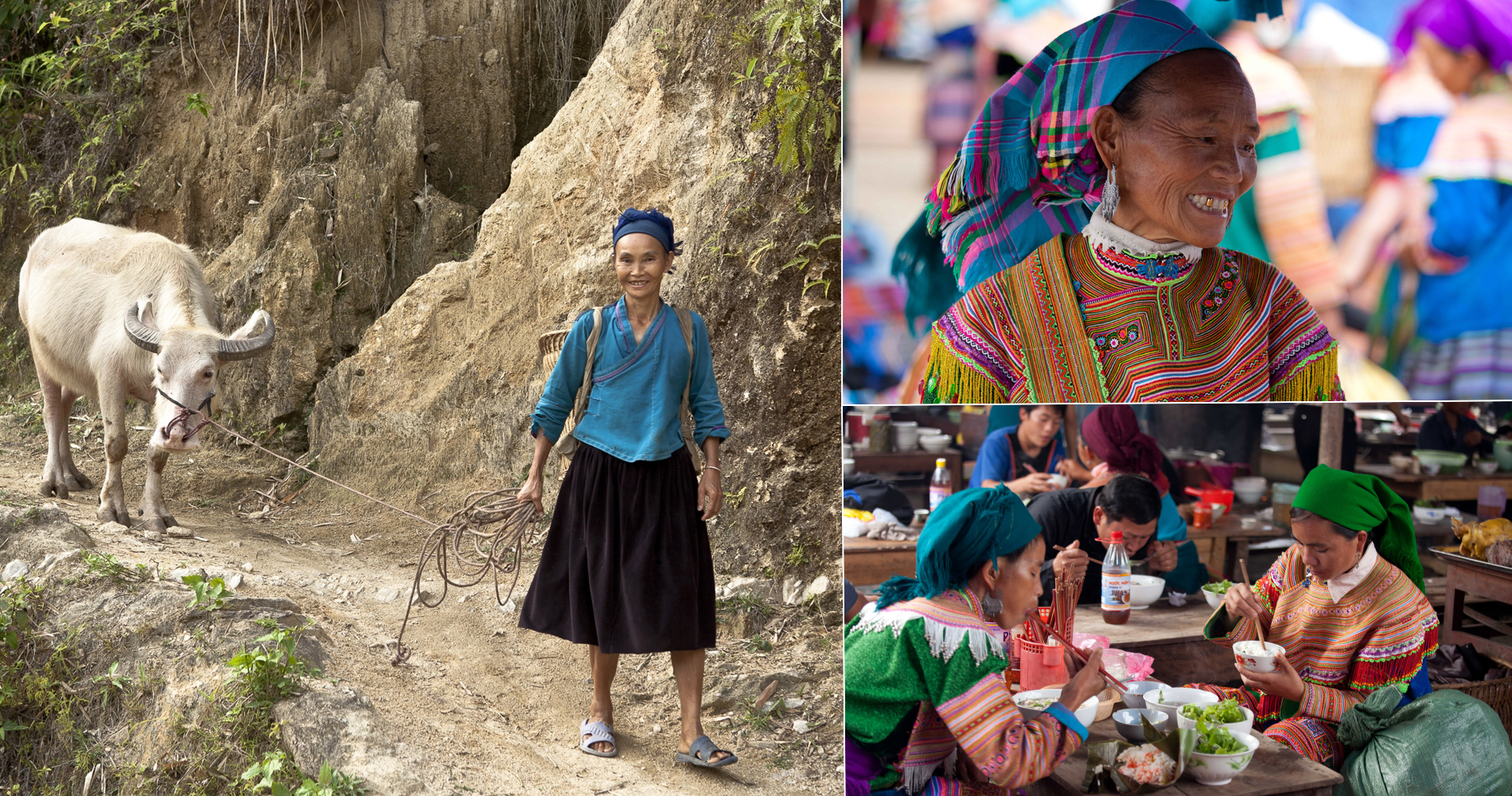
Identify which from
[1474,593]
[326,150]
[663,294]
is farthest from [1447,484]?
[326,150]

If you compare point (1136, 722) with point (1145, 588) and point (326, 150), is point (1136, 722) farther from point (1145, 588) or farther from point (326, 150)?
point (326, 150)

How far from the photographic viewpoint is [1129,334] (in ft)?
6.03

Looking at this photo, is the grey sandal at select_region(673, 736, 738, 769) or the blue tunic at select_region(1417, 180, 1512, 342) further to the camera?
the grey sandal at select_region(673, 736, 738, 769)

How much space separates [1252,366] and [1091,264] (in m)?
0.36

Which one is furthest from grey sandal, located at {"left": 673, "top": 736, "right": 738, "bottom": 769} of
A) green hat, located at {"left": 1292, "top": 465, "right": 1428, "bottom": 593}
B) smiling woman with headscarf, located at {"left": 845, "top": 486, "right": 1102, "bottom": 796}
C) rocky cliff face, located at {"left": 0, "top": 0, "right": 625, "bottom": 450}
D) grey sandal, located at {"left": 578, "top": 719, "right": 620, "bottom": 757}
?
rocky cliff face, located at {"left": 0, "top": 0, "right": 625, "bottom": 450}

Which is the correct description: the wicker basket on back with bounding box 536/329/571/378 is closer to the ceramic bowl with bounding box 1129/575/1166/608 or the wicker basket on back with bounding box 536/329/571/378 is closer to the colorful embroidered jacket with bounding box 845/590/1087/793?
the colorful embroidered jacket with bounding box 845/590/1087/793

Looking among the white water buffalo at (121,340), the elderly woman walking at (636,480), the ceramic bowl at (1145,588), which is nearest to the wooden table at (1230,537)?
the ceramic bowl at (1145,588)

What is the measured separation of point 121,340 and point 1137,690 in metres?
5.25

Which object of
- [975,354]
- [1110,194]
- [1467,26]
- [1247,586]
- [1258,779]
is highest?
[1467,26]

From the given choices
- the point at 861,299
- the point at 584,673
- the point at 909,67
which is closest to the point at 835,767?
the point at 584,673

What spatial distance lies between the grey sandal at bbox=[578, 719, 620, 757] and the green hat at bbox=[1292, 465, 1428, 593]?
2.16m

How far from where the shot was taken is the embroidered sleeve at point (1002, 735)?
6.15 ft

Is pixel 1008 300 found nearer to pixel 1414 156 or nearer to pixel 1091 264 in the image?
pixel 1091 264

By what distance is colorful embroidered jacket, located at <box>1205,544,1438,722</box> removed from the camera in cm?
215
